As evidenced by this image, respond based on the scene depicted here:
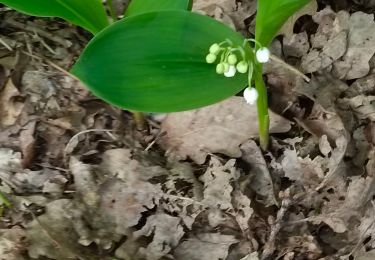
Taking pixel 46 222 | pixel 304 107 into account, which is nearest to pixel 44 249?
pixel 46 222

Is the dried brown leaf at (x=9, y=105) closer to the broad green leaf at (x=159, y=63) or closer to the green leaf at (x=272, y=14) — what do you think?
the broad green leaf at (x=159, y=63)

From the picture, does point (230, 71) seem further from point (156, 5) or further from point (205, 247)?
point (205, 247)

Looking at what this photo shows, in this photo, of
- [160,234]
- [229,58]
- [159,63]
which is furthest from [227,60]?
[160,234]

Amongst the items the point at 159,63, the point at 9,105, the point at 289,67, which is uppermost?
the point at 159,63

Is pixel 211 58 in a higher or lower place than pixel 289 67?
higher

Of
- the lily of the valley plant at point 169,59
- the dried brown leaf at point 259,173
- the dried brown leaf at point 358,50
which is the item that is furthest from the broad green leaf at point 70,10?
the dried brown leaf at point 358,50

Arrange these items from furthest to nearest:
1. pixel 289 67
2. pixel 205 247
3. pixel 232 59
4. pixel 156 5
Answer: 1. pixel 289 67
2. pixel 205 247
3. pixel 156 5
4. pixel 232 59

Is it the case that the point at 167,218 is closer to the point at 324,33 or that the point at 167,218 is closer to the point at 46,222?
the point at 46,222
